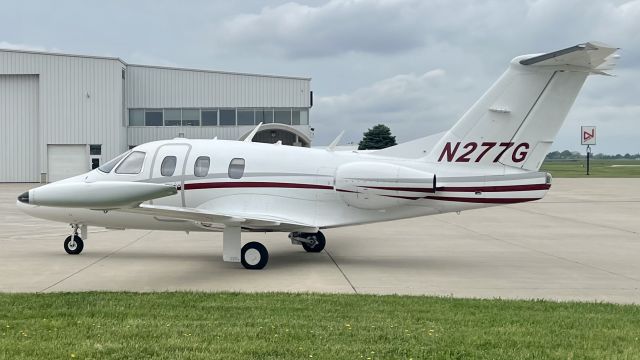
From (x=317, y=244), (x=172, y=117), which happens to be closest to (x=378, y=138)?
(x=172, y=117)

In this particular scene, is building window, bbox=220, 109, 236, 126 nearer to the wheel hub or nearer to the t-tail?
the wheel hub

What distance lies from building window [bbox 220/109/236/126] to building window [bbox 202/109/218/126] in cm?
50

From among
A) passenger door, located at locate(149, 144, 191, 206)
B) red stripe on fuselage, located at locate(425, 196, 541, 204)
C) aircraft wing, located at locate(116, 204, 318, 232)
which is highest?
passenger door, located at locate(149, 144, 191, 206)

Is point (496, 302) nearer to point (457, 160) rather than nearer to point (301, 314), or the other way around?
point (301, 314)

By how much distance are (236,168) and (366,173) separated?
2.78 metres

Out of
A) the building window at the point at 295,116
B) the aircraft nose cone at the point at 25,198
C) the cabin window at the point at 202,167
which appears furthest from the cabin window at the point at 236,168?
the building window at the point at 295,116

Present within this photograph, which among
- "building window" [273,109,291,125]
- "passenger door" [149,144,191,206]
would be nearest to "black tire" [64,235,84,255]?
"passenger door" [149,144,191,206]

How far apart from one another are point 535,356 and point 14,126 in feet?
162

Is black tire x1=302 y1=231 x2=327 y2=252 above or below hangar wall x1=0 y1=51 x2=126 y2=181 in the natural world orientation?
below

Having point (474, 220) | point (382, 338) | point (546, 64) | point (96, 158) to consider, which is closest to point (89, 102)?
point (96, 158)

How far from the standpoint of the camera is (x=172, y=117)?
48906 mm

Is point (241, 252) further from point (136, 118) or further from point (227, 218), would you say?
point (136, 118)

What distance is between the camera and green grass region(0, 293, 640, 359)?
5.76 m

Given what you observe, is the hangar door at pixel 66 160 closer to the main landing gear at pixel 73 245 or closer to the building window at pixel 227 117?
the building window at pixel 227 117
